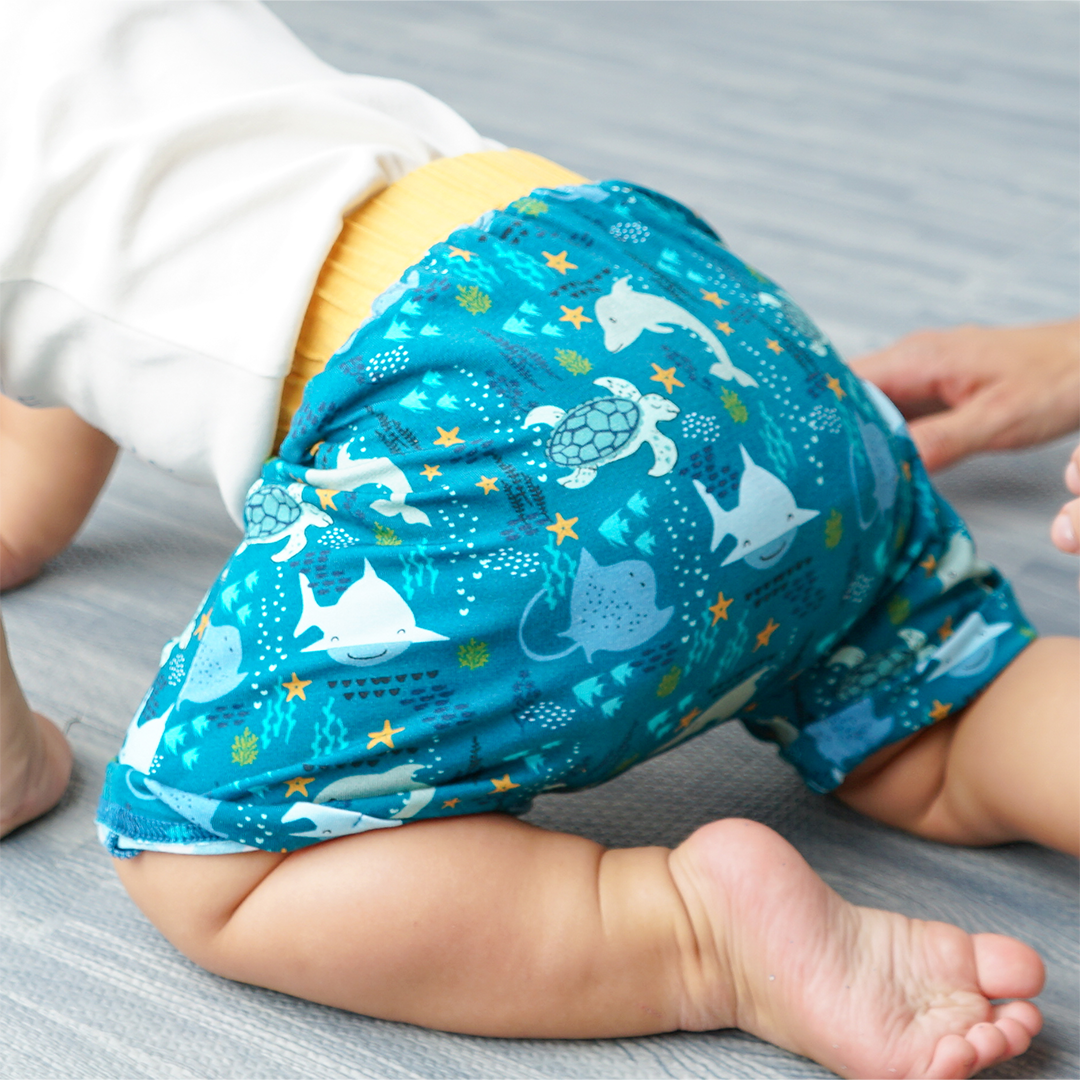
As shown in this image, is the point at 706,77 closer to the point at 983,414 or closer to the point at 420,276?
the point at 983,414

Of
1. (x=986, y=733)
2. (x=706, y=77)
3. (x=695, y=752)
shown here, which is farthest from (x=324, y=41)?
(x=986, y=733)

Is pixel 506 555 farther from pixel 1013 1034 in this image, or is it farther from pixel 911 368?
pixel 911 368

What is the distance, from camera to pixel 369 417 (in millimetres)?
607

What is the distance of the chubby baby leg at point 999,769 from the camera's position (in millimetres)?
647

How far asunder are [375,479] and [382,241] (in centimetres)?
15

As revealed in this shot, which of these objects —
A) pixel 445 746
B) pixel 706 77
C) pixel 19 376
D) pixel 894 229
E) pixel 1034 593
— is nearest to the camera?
pixel 445 746

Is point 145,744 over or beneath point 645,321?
beneath

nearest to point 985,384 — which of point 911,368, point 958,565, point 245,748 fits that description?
point 911,368

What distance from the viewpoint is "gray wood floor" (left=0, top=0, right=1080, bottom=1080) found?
0.62 m

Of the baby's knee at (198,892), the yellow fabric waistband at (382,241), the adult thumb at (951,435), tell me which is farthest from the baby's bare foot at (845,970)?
the adult thumb at (951,435)

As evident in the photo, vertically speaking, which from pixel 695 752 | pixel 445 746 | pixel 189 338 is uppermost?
pixel 189 338

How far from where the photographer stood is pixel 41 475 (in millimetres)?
895

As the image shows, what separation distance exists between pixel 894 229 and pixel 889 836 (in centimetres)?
89

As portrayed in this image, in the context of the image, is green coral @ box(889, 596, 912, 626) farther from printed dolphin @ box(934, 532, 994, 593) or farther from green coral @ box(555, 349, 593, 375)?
green coral @ box(555, 349, 593, 375)
